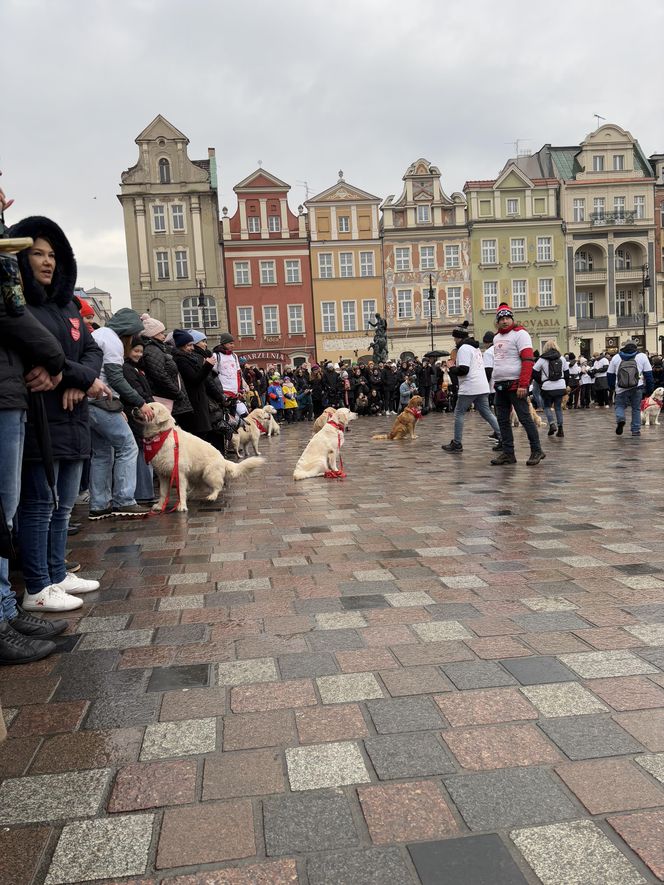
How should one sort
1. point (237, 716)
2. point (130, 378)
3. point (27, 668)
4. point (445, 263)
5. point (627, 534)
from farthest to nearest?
point (445, 263) → point (130, 378) → point (627, 534) → point (27, 668) → point (237, 716)

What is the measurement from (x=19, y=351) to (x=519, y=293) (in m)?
52.8

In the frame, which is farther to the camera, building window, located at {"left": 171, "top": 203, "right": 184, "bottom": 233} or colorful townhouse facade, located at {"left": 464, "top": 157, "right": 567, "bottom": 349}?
colorful townhouse facade, located at {"left": 464, "top": 157, "right": 567, "bottom": 349}

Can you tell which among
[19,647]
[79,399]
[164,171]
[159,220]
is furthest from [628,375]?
[164,171]

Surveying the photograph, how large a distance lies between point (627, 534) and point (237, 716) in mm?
3827

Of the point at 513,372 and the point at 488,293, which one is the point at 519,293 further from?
the point at 513,372

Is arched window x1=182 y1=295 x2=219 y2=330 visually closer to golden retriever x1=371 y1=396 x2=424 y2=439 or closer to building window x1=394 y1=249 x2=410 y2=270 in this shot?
building window x1=394 y1=249 x2=410 y2=270

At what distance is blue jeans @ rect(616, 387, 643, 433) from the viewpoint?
13.3 m

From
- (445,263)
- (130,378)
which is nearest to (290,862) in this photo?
(130,378)

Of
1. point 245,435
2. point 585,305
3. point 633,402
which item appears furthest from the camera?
point 585,305

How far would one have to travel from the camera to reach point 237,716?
2.60 m

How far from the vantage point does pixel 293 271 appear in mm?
50281

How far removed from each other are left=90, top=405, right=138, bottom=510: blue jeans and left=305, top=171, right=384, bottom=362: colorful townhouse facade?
143ft

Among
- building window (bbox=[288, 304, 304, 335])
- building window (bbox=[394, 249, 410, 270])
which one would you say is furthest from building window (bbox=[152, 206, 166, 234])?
building window (bbox=[394, 249, 410, 270])

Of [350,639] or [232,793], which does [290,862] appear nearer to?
[232,793]
